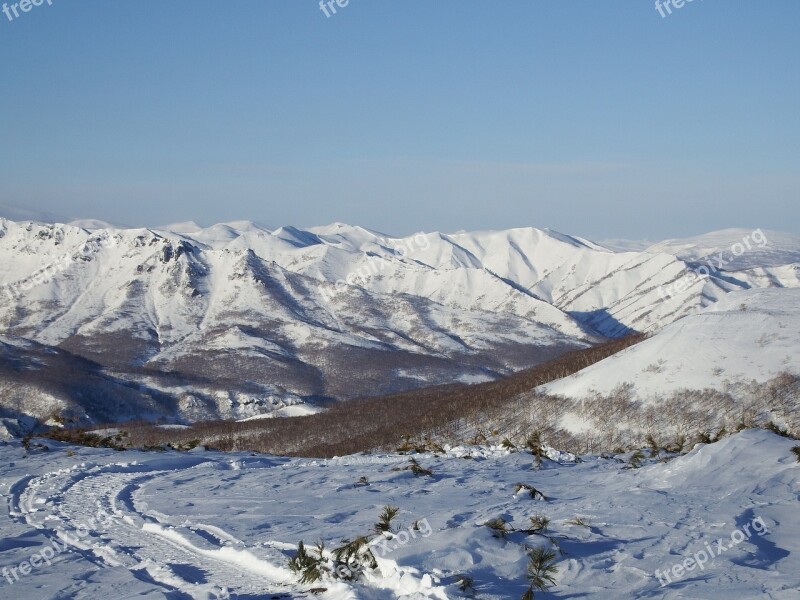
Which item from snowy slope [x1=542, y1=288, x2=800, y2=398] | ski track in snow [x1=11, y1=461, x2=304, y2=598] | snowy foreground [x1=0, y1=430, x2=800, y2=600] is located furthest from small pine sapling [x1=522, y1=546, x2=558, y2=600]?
snowy slope [x1=542, y1=288, x2=800, y2=398]

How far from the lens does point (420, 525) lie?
502 inches

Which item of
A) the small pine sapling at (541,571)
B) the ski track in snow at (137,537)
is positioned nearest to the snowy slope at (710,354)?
the ski track in snow at (137,537)

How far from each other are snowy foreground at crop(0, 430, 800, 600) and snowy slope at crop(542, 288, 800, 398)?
132 ft

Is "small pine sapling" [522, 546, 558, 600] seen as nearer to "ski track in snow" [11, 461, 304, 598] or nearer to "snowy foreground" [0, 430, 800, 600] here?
"snowy foreground" [0, 430, 800, 600]

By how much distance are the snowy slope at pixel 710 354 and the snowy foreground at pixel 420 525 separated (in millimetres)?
40197

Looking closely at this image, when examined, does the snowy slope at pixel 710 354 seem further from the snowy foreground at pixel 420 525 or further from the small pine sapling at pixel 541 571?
the small pine sapling at pixel 541 571

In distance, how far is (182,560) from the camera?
1206 centimetres

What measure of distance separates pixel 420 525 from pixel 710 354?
53.4 m

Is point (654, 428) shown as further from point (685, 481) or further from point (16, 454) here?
point (16, 454)

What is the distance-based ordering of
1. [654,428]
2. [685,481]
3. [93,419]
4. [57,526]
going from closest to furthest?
[57,526] → [685,481] → [654,428] → [93,419]

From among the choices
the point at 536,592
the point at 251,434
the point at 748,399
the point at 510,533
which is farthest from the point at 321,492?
the point at 251,434

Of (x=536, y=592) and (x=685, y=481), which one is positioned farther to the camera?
(x=685, y=481)

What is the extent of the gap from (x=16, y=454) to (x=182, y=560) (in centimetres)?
1493

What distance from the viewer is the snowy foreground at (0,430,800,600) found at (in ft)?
33.8
